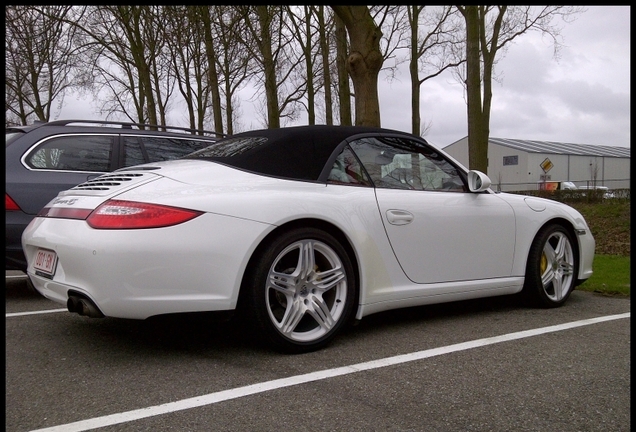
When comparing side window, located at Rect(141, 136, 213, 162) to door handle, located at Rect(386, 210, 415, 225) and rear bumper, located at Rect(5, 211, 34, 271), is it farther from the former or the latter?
door handle, located at Rect(386, 210, 415, 225)

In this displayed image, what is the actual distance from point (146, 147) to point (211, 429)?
4.61 m

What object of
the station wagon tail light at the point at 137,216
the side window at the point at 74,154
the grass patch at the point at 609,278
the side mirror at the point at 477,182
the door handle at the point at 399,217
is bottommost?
the grass patch at the point at 609,278

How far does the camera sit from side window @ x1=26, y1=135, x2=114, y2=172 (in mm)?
5676

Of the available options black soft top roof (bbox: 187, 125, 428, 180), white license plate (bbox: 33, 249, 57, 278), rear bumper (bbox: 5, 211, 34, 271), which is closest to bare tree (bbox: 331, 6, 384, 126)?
black soft top roof (bbox: 187, 125, 428, 180)

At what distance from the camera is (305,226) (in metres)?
3.64

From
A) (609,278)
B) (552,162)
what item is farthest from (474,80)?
(552,162)

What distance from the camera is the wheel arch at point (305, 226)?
134 inches

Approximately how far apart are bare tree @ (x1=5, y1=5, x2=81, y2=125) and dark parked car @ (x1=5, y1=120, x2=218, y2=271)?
4.70ft

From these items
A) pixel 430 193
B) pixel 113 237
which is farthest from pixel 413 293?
pixel 113 237

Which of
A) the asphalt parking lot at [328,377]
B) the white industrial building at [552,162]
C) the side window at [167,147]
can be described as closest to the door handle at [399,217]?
the asphalt parking lot at [328,377]

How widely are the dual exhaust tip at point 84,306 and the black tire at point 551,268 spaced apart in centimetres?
329

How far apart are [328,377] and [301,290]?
2.17ft

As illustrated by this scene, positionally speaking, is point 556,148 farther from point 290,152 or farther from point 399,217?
point 290,152

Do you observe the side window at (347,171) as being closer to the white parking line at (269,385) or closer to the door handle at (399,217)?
the door handle at (399,217)
